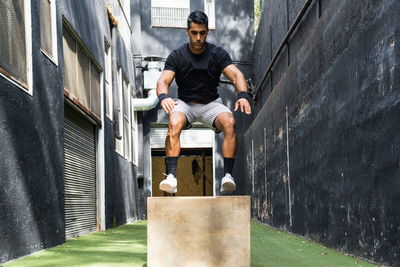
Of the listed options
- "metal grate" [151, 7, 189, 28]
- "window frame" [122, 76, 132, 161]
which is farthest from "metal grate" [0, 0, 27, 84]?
"metal grate" [151, 7, 189, 28]

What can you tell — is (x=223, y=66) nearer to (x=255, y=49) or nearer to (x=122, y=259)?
(x=122, y=259)

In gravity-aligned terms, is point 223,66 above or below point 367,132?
above

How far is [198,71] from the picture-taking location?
181 inches

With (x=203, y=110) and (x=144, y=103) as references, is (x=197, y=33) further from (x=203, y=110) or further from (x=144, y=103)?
(x=144, y=103)

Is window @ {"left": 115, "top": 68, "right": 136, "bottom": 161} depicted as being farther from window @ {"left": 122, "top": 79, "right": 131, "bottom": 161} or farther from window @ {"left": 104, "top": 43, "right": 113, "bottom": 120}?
window @ {"left": 104, "top": 43, "right": 113, "bottom": 120}

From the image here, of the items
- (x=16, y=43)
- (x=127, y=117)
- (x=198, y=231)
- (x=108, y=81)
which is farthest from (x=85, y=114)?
(x=127, y=117)

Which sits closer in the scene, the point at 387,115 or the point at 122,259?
the point at 387,115

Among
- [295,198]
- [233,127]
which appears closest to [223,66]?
[233,127]

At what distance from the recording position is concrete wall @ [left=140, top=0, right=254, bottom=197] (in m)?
16.3

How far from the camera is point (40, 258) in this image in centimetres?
530

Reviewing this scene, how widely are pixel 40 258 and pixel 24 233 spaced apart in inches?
13.6

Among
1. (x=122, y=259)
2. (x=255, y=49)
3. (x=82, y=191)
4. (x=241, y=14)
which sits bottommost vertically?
(x=122, y=259)

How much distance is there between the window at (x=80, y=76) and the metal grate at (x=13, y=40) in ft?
6.94

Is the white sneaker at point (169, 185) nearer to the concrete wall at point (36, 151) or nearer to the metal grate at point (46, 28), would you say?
the concrete wall at point (36, 151)
